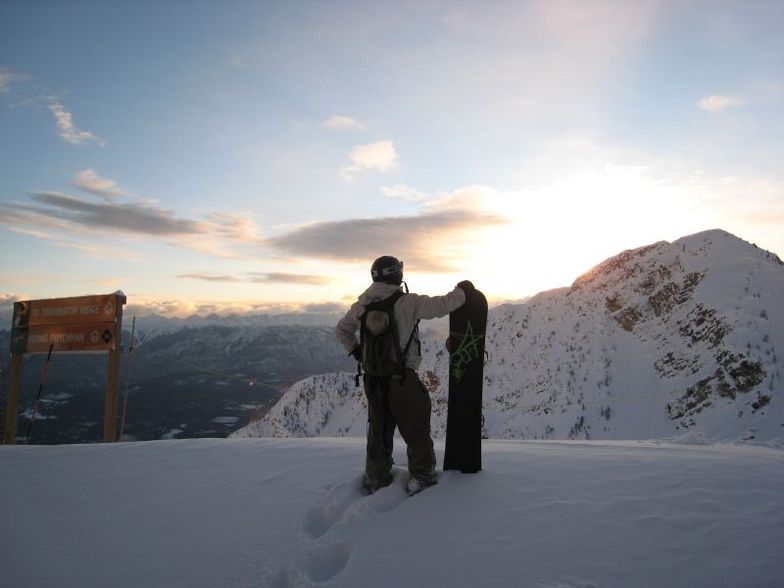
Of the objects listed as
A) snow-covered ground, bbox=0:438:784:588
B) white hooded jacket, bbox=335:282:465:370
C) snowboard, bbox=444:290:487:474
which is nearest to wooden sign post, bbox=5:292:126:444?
snow-covered ground, bbox=0:438:784:588

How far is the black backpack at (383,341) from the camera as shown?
4543 millimetres

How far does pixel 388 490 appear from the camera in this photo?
4348 mm

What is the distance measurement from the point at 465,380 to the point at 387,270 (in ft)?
4.40

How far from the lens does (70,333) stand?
10.5 metres

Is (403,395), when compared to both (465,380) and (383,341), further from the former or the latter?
(465,380)

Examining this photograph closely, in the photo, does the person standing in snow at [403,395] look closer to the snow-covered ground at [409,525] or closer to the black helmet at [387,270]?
the black helmet at [387,270]

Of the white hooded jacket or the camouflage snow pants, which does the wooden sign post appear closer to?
the camouflage snow pants

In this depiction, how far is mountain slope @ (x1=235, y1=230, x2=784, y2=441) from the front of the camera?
15289mm

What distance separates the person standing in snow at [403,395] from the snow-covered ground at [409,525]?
0.20 metres

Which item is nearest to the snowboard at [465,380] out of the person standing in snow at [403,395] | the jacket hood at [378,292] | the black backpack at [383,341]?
the person standing in snow at [403,395]

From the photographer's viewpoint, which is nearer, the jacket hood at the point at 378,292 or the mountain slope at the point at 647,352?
the jacket hood at the point at 378,292

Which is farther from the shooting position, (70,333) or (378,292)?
(70,333)

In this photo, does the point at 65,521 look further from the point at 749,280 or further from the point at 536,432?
the point at 749,280

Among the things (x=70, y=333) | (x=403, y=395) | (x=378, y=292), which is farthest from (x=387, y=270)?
(x=70, y=333)
